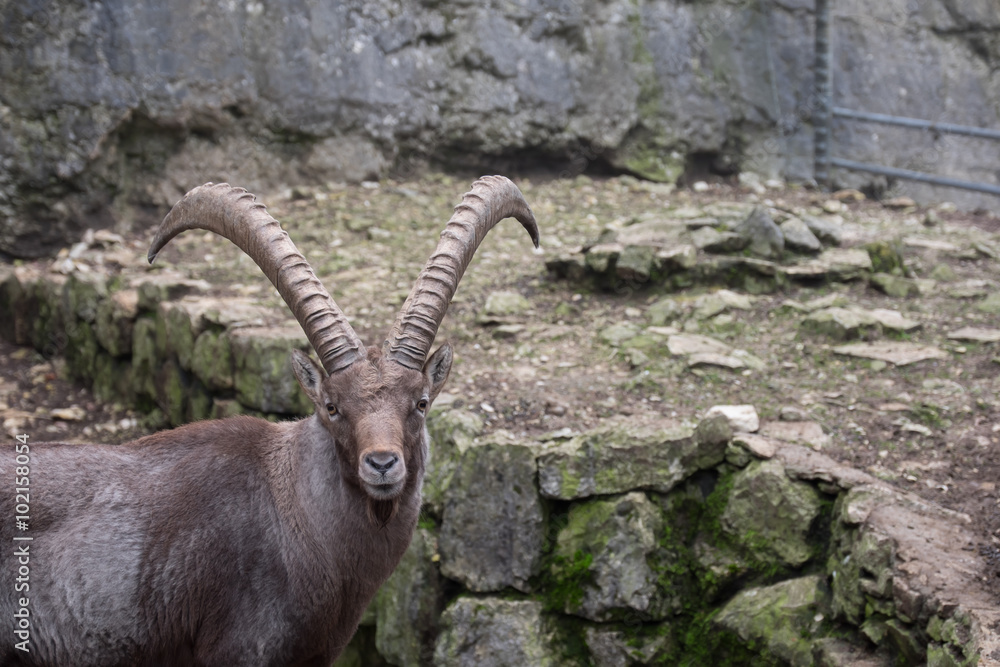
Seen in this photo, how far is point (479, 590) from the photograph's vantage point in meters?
6.44

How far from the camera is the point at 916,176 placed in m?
12.1

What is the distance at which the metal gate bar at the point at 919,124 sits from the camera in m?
11.7

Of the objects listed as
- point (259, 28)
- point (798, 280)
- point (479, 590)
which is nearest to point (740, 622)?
point (479, 590)

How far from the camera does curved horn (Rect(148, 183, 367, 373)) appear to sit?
15.5 feet

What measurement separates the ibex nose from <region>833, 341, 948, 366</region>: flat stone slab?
4.97 metres

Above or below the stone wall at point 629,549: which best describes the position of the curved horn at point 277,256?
above

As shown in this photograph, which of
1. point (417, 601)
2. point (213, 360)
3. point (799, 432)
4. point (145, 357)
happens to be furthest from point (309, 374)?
point (145, 357)

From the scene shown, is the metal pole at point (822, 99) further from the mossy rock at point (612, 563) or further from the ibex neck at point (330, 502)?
the ibex neck at point (330, 502)

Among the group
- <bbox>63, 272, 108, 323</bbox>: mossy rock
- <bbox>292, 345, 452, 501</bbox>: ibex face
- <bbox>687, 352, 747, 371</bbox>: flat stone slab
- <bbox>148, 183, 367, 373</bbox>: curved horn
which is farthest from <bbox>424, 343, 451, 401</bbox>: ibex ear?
<bbox>63, 272, 108, 323</bbox>: mossy rock

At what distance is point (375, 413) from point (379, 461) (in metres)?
0.34

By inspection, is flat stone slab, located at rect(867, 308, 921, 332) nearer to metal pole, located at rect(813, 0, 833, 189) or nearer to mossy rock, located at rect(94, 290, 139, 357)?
metal pole, located at rect(813, 0, 833, 189)

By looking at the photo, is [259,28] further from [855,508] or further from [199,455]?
[855,508]

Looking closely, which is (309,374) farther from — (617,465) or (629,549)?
(629,549)

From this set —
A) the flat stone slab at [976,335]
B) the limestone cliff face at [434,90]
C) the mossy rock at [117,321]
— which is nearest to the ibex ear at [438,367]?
the flat stone slab at [976,335]
